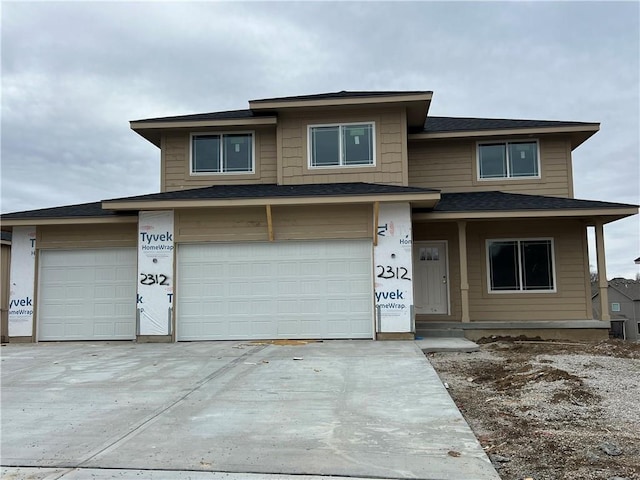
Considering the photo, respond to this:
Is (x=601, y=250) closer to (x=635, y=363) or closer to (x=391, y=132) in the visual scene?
(x=635, y=363)

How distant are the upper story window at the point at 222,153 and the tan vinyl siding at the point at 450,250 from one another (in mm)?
4750

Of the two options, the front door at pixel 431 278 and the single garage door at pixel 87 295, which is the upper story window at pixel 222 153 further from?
the front door at pixel 431 278

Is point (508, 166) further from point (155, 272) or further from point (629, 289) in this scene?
point (629, 289)

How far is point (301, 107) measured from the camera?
12.5 meters

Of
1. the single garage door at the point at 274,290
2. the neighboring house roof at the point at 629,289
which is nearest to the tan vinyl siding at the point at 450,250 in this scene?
the single garage door at the point at 274,290

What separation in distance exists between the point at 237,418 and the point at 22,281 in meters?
9.34

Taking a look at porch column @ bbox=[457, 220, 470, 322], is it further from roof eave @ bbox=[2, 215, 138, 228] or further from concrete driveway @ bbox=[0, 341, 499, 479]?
roof eave @ bbox=[2, 215, 138, 228]

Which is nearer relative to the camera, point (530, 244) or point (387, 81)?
point (530, 244)

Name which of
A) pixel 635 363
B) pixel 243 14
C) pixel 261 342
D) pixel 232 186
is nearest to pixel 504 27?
pixel 243 14

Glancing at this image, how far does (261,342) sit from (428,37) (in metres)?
9.38

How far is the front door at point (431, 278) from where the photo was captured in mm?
13344

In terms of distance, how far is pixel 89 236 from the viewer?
484 inches

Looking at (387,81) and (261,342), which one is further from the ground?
(387,81)

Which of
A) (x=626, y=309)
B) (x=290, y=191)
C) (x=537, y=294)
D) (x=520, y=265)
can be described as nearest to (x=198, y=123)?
(x=290, y=191)
